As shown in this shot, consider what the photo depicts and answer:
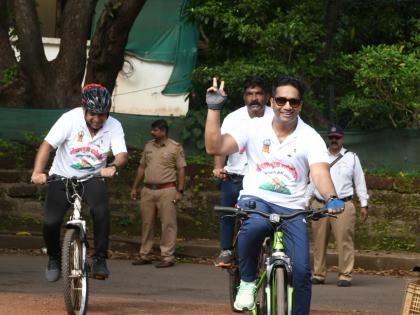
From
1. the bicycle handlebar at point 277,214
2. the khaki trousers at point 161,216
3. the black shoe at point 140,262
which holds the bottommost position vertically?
the black shoe at point 140,262

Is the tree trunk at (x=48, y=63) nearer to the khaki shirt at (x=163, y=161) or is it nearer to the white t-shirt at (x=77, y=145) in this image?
the khaki shirt at (x=163, y=161)

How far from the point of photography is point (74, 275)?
10359mm

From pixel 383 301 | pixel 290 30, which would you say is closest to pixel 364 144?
pixel 290 30

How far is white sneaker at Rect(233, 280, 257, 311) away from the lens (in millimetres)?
8555

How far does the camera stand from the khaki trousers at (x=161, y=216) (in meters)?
17.1

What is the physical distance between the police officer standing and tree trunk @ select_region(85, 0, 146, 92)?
272 centimetres

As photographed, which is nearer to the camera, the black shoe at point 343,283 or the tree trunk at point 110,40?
the black shoe at point 343,283

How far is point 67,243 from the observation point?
1041 centimetres

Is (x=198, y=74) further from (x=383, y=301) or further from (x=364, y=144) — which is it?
(x=383, y=301)

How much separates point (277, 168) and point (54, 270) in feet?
10.4

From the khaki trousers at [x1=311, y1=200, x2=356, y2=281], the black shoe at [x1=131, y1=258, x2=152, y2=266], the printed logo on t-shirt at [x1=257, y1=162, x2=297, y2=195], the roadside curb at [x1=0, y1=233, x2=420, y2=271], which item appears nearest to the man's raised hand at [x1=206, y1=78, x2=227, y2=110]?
the printed logo on t-shirt at [x1=257, y1=162, x2=297, y2=195]

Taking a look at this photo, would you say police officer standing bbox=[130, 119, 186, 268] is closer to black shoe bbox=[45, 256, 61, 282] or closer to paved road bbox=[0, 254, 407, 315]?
paved road bbox=[0, 254, 407, 315]

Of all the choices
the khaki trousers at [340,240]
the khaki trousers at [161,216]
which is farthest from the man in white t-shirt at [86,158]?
the khaki trousers at [161,216]

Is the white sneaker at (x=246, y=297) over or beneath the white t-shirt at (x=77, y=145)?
beneath
